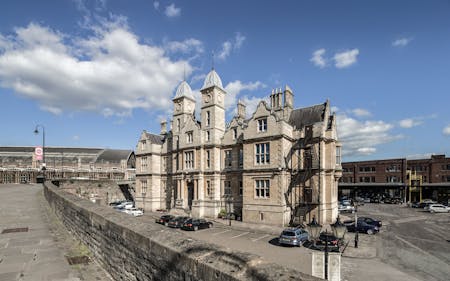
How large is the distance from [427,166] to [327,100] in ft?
155

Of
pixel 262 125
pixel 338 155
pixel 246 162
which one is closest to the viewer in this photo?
pixel 262 125

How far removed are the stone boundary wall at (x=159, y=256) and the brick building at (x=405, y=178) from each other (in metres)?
65.8

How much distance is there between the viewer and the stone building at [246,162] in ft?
95.1

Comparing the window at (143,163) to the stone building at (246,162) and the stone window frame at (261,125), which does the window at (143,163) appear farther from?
the stone window frame at (261,125)

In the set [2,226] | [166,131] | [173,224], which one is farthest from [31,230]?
[166,131]

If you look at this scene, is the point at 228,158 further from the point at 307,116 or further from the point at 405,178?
the point at 405,178

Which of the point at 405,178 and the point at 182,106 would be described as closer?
the point at 182,106

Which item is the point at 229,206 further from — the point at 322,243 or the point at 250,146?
the point at 322,243

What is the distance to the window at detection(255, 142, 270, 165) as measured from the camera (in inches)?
1161

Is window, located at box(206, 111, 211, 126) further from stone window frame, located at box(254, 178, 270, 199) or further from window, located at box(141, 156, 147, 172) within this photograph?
window, located at box(141, 156, 147, 172)

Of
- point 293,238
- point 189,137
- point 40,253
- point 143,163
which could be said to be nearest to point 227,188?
point 189,137

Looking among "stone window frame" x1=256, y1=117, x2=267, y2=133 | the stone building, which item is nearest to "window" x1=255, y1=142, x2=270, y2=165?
the stone building

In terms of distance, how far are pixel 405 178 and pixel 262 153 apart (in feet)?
163

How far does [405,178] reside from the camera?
60406 millimetres
